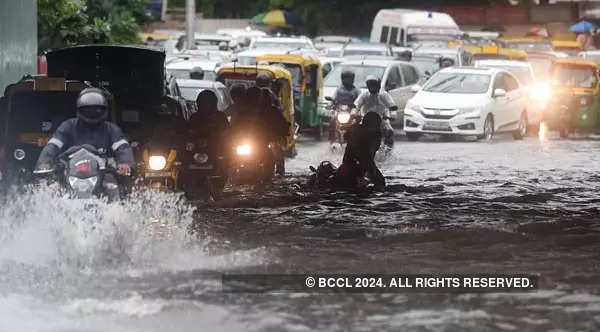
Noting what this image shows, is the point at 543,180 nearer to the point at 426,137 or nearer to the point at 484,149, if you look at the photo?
the point at 484,149

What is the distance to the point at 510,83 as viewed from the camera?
108 feet

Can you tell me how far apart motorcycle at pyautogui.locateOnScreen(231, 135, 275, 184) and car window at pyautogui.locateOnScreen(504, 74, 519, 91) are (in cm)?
1290

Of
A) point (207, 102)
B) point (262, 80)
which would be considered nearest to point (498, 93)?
point (262, 80)

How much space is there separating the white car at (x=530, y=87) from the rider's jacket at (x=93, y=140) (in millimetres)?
21085

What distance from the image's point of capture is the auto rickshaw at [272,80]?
2577 cm

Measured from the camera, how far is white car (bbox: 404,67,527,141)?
3078 cm

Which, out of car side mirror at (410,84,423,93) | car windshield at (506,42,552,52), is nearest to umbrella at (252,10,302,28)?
car windshield at (506,42,552,52)

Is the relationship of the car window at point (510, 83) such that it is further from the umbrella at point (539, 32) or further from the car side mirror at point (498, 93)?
the umbrella at point (539, 32)

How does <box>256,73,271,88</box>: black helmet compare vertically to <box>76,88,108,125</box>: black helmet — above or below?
below

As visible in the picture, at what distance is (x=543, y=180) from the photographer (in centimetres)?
2200

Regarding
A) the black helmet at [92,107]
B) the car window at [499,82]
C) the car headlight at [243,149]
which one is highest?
the black helmet at [92,107]

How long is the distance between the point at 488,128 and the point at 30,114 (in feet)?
52.5

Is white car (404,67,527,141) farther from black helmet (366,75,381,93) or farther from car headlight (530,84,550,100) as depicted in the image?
black helmet (366,75,381,93)

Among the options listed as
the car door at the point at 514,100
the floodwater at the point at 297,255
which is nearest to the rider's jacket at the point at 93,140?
the floodwater at the point at 297,255
